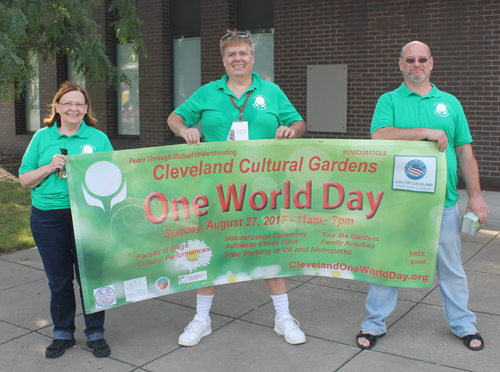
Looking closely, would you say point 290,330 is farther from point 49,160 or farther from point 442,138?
point 49,160

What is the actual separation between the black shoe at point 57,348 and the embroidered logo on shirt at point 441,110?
2932 mm

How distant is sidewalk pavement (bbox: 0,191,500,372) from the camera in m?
3.51

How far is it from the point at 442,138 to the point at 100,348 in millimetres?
2638

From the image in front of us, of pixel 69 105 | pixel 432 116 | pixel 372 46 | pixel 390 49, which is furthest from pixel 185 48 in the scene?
pixel 432 116

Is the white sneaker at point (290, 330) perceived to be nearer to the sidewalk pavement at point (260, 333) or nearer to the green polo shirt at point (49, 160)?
the sidewalk pavement at point (260, 333)

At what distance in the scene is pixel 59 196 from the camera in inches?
139

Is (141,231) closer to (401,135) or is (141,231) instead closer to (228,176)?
(228,176)

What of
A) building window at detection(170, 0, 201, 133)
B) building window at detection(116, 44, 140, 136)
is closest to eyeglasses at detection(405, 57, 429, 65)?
building window at detection(170, 0, 201, 133)

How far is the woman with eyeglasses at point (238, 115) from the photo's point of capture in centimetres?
372

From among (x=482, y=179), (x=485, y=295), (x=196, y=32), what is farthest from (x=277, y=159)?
(x=196, y=32)

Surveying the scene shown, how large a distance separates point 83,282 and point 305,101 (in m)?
7.71

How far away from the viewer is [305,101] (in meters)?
10.6

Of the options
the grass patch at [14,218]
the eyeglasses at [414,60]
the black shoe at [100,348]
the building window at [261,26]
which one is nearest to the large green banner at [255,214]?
the black shoe at [100,348]

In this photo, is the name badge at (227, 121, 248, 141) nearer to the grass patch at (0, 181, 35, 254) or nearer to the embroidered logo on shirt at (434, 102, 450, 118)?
the embroidered logo on shirt at (434, 102, 450, 118)
